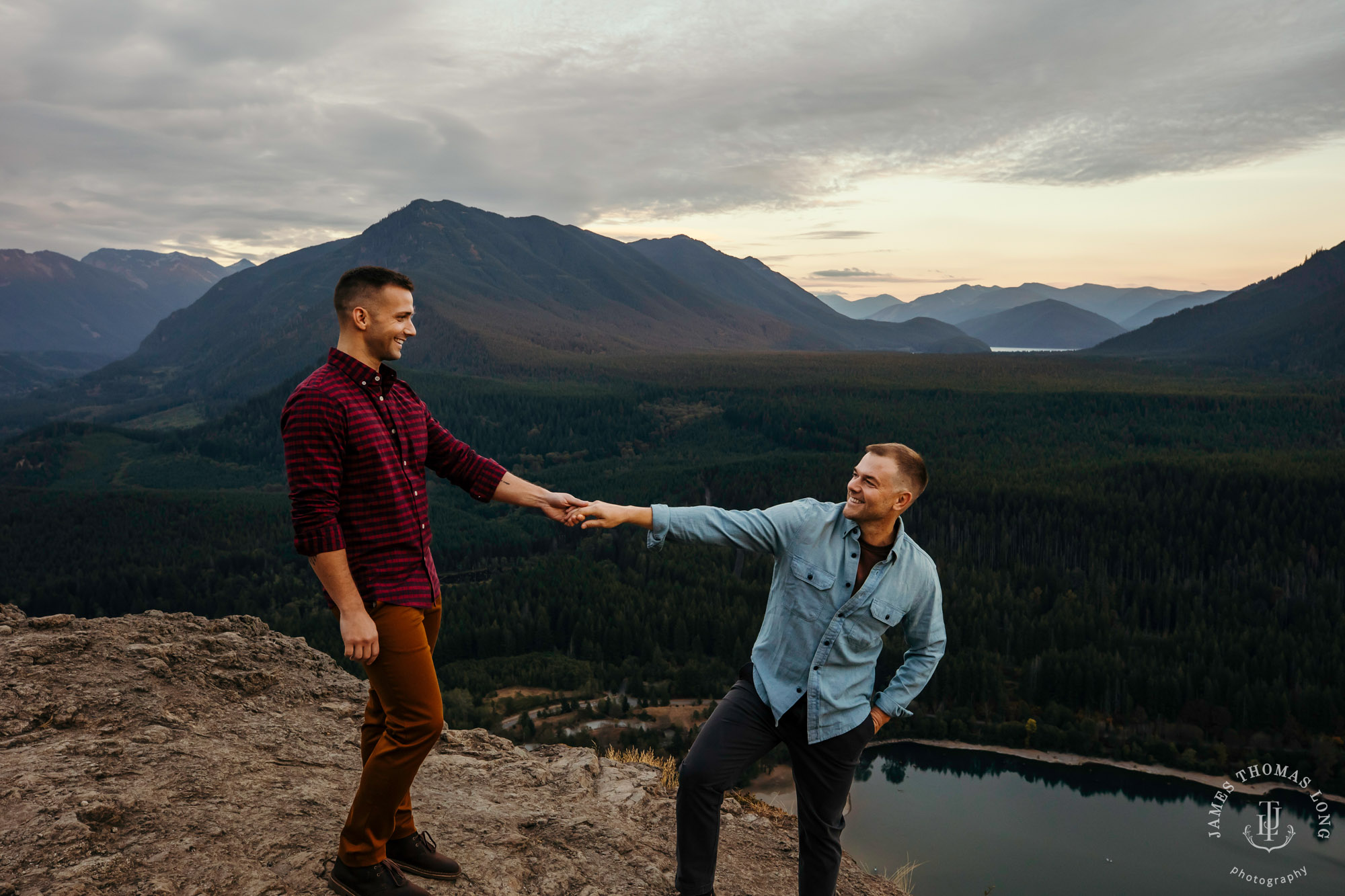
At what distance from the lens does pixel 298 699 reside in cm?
1180

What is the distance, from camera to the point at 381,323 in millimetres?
6262

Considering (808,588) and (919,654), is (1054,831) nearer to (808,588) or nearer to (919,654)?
(919,654)

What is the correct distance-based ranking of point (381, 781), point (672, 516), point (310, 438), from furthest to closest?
point (672, 516) → point (381, 781) → point (310, 438)

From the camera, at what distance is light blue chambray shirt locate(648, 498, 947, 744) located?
21.4 feet

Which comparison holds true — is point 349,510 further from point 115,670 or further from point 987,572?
point 987,572

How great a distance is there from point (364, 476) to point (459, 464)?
1306 millimetres

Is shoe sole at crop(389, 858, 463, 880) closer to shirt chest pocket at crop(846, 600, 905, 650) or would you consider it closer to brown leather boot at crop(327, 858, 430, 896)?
brown leather boot at crop(327, 858, 430, 896)

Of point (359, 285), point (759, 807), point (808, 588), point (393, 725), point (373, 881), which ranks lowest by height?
point (759, 807)

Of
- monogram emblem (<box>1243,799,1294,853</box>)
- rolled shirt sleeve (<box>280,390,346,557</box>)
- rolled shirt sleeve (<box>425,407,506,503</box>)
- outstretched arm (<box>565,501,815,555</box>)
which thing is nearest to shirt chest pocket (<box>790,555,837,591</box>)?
outstretched arm (<box>565,501,815,555</box>)

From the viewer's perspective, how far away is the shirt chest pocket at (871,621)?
6.46 metres

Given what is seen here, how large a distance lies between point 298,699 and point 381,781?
6456mm

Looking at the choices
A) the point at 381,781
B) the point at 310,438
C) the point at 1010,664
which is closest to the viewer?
the point at 310,438

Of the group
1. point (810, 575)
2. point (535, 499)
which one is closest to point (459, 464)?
point (535, 499)

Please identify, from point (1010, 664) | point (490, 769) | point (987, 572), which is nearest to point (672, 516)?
point (490, 769)
